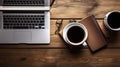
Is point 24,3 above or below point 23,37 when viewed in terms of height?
above

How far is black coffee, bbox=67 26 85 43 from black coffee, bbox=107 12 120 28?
4.9 inches

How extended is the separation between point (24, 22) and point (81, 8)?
251 mm

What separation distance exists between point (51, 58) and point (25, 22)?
0.19 m

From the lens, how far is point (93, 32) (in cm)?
130

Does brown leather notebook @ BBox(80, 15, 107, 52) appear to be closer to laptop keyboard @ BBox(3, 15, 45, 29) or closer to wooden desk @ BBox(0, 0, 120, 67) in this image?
wooden desk @ BBox(0, 0, 120, 67)

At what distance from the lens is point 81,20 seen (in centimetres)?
130

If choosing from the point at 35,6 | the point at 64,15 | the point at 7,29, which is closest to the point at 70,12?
the point at 64,15

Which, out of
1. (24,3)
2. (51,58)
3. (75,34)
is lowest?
(51,58)

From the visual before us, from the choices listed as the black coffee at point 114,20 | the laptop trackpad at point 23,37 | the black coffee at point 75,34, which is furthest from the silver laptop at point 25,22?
the black coffee at point 114,20

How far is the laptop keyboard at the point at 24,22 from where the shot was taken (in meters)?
1.28

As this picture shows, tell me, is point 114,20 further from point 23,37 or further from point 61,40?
point 23,37

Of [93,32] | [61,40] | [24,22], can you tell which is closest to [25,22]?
[24,22]

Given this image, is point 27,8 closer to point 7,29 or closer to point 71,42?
point 7,29

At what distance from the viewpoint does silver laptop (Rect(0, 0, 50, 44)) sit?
4.19 ft
